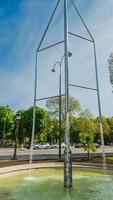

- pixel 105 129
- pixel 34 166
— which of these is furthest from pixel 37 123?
pixel 34 166

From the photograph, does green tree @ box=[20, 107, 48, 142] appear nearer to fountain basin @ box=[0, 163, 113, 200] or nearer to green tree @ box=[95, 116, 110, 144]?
green tree @ box=[95, 116, 110, 144]

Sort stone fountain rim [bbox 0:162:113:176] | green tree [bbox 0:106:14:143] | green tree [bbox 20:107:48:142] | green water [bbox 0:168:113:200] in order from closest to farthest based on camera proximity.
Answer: green water [bbox 0:168:113:200] → stone fountain rim [bbox 0:162:113:176] → green tree [bbox 0:106:14:143] → green tree [bbox 20:107:48:142]

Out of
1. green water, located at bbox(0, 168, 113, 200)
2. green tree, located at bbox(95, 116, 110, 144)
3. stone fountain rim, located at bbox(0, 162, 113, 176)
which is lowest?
green water, located at bbox(0, 168, 113, 200)

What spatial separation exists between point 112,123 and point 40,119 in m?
30.4

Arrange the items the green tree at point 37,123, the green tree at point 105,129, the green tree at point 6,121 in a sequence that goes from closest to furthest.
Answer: the green tree at point 6,121 → the green tree at point 37,123 → the green tree at point 105,129

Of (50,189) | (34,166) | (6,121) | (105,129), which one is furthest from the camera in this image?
(105,129)

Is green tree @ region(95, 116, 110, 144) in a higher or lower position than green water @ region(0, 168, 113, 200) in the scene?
higher

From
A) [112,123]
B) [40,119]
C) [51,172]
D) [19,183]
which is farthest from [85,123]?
[19,183]

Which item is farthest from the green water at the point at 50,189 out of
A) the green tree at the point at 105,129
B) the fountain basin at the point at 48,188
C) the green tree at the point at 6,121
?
the green tree at the point at 105,129

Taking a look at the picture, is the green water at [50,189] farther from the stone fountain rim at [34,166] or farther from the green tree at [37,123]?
the green tree at [37,123]

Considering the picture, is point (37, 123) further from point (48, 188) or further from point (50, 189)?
point (50, 189)

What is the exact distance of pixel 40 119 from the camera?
3068 inches

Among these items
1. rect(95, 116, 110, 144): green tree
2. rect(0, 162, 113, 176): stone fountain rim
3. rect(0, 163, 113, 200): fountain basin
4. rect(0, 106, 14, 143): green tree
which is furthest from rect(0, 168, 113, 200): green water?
rect(95, 116, 110, 144): green tree

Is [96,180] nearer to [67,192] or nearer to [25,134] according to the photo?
[67,192]
